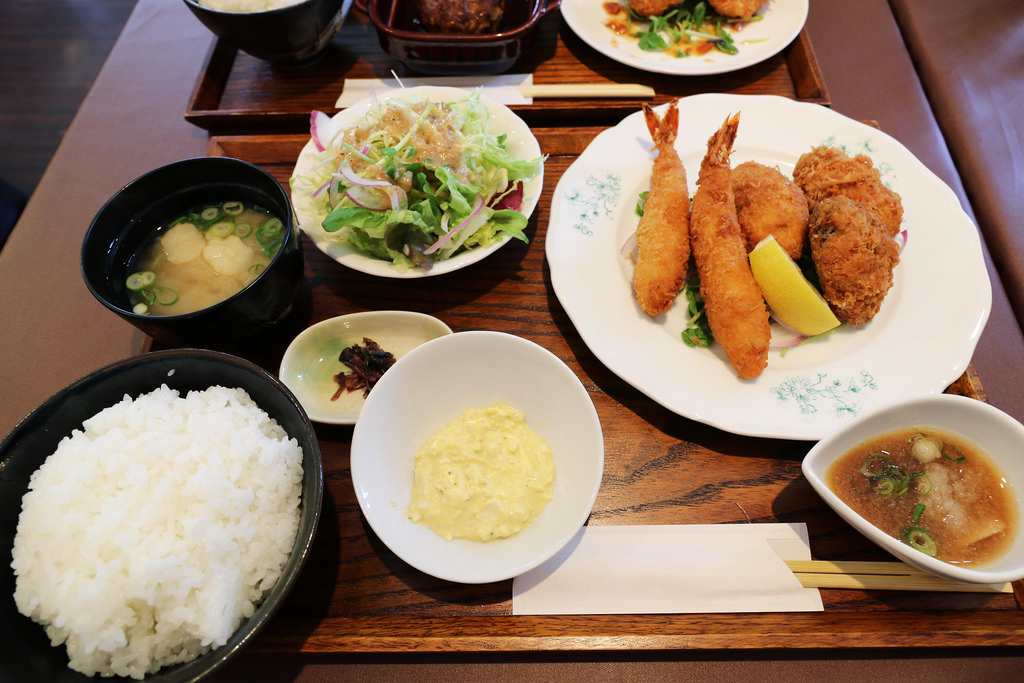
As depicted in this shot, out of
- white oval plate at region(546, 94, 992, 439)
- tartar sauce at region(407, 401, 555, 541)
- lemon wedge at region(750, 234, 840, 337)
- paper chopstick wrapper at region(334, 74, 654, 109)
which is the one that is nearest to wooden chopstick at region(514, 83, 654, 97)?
paper chopstick wrapper at region(334, 74, 654, 109)

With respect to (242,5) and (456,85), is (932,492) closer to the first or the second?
(456,85)

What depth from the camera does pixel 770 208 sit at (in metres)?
1.95

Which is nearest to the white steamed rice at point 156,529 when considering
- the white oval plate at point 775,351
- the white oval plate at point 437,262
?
the white oval plate at point 437,262

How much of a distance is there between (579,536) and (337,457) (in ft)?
2.53

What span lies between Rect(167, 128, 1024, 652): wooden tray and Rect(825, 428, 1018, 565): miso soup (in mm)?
137

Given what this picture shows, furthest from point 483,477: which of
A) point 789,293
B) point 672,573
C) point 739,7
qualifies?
point 739,7

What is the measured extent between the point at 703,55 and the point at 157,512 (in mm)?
2813

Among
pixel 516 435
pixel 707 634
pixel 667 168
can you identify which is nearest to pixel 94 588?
pixel 516 435

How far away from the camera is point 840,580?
139 centimetres

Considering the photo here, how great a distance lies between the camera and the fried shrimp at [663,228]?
1808 millimetres

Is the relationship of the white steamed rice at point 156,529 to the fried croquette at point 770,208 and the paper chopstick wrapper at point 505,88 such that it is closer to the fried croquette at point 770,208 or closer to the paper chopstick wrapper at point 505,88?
the paper chopstick wrapper at point 505,88

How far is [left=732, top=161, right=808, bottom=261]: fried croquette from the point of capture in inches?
75.7

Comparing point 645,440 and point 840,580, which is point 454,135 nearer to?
point 645,440

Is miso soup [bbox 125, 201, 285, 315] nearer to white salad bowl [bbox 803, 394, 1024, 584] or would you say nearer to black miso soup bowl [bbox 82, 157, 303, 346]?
black miso soup bowl [bbox 82, 157, 303, 346]
